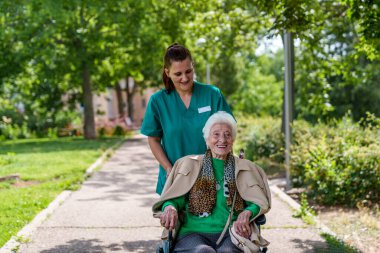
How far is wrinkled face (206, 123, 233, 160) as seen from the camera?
12.9 ft

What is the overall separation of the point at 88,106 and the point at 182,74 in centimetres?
2235

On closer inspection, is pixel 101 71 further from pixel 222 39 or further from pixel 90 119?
pixel 222 39

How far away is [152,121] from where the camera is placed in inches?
169

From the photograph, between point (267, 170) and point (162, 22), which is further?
point (162, 22)

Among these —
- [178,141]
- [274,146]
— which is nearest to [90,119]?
[274,146]

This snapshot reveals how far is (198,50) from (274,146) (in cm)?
542

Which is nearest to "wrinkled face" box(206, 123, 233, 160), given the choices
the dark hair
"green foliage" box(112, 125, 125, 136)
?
the dark hair

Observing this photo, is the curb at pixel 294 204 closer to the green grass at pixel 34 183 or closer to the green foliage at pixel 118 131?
the green grass at pixel 34 183

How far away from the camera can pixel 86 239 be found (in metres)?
6.58

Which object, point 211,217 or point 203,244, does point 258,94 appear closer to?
point 211,217

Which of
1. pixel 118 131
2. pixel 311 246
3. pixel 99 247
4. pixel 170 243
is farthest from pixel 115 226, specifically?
pixel 118 131

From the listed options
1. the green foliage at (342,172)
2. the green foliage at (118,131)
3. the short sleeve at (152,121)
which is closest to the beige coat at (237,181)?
the short sleeve at (152,121)

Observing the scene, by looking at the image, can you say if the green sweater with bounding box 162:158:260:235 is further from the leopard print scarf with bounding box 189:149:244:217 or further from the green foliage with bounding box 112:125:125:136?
the green foliage with bounding box 112:125:125:136

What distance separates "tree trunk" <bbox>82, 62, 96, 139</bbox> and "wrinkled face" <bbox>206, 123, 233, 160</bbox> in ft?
70.6
